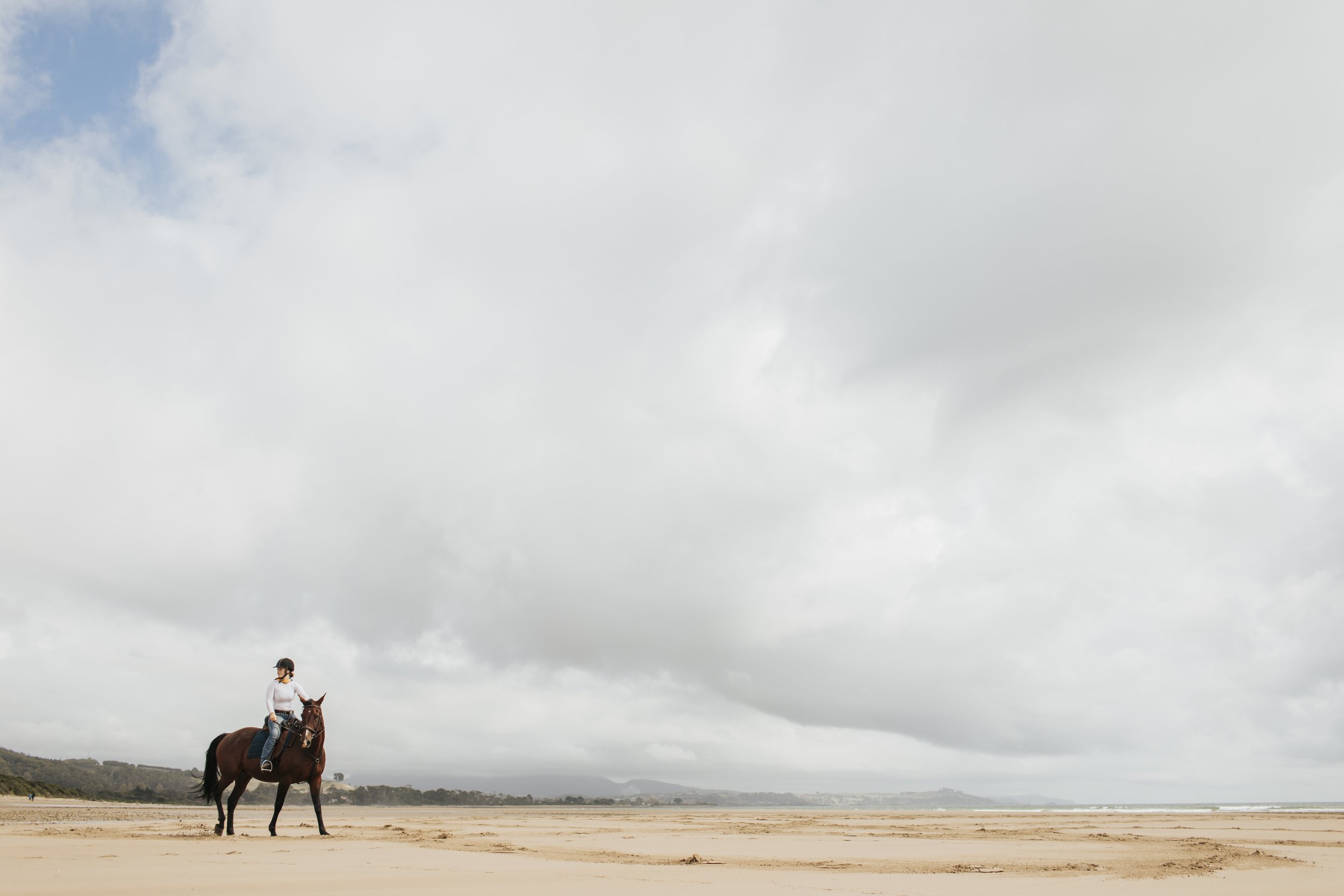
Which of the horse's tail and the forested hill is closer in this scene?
the horse's tail

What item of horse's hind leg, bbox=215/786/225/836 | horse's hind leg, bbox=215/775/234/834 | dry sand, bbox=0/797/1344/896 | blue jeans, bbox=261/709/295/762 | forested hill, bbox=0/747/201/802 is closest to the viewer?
dry sand, bbox=0/797/1344/896

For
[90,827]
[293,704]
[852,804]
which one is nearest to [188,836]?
[293,704]

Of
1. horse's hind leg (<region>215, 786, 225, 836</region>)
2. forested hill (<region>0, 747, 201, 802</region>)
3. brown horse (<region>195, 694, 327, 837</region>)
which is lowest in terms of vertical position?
forested hill (<region>0, 747, 201, 802</region>)

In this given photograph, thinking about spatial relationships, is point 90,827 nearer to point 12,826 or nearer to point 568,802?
point 12,826

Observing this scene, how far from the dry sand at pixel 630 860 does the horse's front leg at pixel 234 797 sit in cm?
34

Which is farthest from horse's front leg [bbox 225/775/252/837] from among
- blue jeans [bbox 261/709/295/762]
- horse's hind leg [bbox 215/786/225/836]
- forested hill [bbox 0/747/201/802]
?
forested hill [bbox 0/747/201/802]

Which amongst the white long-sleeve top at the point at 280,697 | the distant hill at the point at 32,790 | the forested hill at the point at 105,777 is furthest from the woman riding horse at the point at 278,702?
the forested hill at the point at 105,777

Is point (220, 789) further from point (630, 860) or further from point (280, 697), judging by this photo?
point (630, 860)

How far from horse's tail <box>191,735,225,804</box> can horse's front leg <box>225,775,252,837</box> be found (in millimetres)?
683

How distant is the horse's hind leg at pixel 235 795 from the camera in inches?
619

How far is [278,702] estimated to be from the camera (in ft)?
55.6

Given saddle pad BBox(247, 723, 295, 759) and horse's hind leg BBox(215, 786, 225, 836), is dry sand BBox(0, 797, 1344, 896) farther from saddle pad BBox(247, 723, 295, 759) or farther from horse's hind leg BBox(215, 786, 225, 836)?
saddle pad BBox(247, 723, 295, 759)

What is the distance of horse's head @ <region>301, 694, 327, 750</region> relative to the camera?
16844 millimetres

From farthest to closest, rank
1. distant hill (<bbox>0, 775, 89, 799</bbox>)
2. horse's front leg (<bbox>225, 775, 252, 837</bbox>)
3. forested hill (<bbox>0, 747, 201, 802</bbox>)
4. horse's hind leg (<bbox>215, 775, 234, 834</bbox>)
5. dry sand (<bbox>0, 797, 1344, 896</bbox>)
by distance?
forested hill (<bbox>0, 747, 201, 802</bbox>), distant hill (<bbox>0, 775, 89, 799</bbox>), horse's hind leg (<bbox>215, 775, 234, 834</bbox>), horse's front leg (<bbox>225, 775, 252, 837</bbox>), dry sand (<bbox>0, 797, 1344, 896</bbox>)
